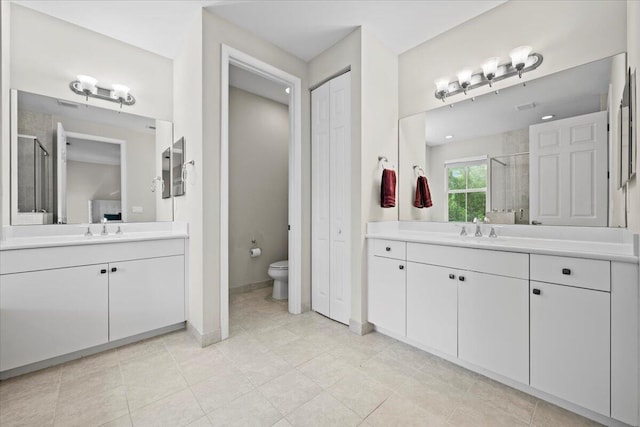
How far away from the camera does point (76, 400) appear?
1.51 m

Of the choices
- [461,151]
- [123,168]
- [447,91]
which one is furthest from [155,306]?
[447,91]

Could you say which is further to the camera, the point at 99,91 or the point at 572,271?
the point at 99,91

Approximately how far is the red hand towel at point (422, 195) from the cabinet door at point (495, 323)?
899mm

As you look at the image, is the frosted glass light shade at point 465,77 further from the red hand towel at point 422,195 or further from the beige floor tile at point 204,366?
the beige floor tile at point 204,366

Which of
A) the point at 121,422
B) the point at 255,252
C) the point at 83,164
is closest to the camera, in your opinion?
the point at 121,422

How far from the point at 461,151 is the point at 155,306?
2948 millimetres

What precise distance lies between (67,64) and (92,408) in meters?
2.62

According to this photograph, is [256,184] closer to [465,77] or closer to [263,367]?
[263,367]

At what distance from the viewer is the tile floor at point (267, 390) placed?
1381mm

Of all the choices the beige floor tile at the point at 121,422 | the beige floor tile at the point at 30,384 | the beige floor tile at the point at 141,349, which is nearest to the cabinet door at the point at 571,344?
the beige floor tile at the point at 121,422

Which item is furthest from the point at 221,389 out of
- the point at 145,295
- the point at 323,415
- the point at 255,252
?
the point at 255,252

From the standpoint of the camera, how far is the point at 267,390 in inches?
62.9

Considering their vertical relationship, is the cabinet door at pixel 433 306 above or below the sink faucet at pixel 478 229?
below

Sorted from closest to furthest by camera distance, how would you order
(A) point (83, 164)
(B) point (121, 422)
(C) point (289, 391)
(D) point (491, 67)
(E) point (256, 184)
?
(B) point (121, 422)
(C) point (289, 391)
(D) point (491, 67)
(A) point (83, 164)
(E) point (256, 184)
